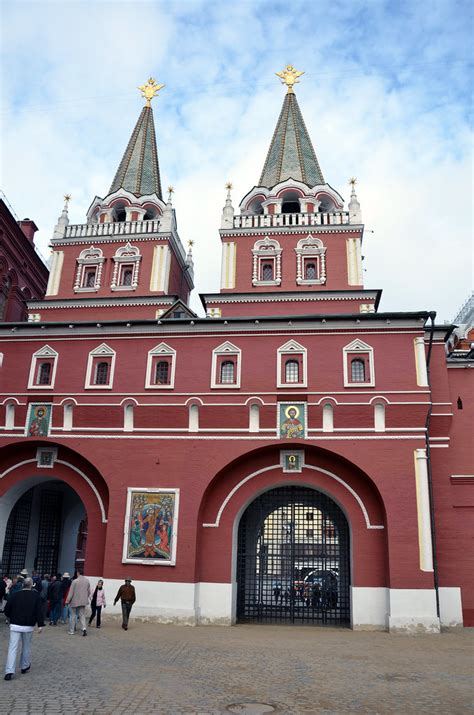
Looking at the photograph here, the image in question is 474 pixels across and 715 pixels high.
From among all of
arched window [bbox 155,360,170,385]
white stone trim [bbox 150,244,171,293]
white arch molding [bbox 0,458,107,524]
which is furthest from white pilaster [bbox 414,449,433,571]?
white stone trim [bbox 150,244,171,293]

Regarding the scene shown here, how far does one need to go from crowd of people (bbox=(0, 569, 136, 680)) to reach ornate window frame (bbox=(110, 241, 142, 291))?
42.6ft

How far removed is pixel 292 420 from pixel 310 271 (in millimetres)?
9130

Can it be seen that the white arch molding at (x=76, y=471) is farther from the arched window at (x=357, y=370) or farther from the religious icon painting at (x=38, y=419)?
the arched window at (x=357, y=370)

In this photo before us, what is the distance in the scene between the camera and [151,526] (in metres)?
19.0

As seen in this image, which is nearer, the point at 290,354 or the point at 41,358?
the point at 290,354

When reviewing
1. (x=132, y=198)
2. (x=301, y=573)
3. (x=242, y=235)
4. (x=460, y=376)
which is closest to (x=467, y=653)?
(x=301, y=573)

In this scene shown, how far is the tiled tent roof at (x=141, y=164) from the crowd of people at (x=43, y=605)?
1980 centimetres

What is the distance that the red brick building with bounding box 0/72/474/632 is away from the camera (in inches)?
724

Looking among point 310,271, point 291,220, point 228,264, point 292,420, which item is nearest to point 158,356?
point 292,420

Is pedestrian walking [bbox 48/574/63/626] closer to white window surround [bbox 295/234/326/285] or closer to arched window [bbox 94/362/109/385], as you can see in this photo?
arched window [bbox 94/362/109/385]

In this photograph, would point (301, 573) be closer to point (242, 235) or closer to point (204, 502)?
point (204, 502)

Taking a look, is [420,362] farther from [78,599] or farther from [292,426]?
[78,599]

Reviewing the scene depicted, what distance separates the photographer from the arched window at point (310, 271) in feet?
85.6

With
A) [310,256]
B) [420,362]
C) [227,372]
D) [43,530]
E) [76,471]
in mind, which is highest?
[310,256]
